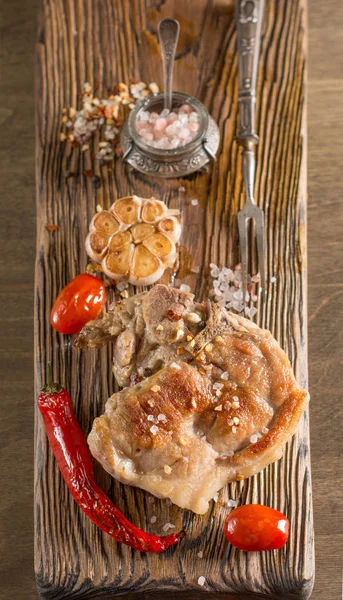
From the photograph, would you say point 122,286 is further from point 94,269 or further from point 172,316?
point 172,316

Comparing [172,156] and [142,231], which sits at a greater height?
[172,156]

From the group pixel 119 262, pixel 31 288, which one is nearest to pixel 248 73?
pixel 119 262

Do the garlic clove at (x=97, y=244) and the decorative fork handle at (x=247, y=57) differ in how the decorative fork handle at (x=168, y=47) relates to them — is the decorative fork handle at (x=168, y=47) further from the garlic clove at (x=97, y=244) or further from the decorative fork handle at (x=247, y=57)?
the garlic clove at (x=97, y=244)

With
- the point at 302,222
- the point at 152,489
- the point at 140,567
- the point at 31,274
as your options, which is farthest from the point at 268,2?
the point at 140,567

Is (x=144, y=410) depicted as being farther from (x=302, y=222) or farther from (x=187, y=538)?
(x=302, y=222)

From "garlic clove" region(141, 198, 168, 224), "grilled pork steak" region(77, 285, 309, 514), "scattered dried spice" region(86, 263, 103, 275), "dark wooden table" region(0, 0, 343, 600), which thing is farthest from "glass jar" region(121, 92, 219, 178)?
"grilled pork steak" region(77, 285, 309, 514)

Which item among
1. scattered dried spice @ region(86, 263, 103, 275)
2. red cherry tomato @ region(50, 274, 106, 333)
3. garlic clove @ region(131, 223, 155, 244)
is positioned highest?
garlic clove @ region(131, 223, 155, 244)

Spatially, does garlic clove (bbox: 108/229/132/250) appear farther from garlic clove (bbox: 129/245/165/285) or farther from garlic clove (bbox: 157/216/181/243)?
garlic clove (bbox: 157/216/181/243)

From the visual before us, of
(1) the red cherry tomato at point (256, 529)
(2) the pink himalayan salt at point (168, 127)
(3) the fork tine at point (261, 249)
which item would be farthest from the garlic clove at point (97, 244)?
(1) the red cherry tomato at point (256, 529)
